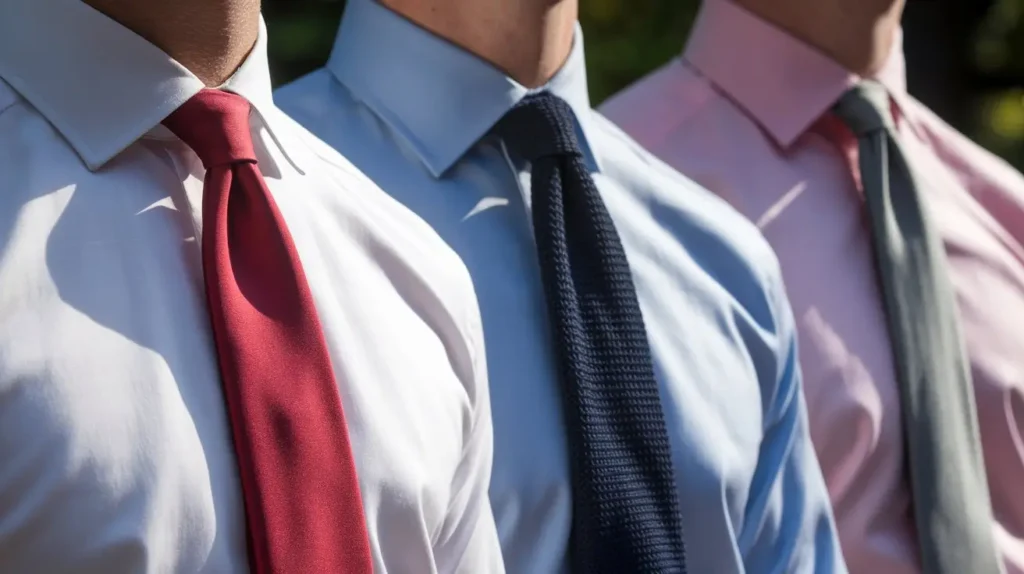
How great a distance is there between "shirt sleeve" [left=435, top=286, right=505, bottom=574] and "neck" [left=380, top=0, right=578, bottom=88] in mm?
362

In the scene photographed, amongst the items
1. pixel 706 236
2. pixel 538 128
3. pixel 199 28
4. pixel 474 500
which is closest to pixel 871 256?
pixel 706 236

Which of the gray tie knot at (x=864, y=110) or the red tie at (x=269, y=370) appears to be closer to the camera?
the red tie at (x=269, y=370)

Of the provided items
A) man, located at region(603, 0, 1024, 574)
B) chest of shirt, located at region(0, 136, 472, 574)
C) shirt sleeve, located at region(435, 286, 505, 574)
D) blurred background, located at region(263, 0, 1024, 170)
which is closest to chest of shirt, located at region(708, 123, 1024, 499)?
man, located at region(603, 0, 1024, 574)

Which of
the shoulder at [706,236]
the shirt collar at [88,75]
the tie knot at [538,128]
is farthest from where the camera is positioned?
the shoulder at [706,236]

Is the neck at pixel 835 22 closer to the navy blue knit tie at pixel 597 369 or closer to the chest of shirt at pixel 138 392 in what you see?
the navy blue knit tie at pixel 597 369

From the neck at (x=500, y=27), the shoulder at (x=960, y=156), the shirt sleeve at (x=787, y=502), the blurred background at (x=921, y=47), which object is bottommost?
the blurred background at (x=921, y=47)

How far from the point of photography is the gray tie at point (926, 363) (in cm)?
165

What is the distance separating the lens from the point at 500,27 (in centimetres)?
150

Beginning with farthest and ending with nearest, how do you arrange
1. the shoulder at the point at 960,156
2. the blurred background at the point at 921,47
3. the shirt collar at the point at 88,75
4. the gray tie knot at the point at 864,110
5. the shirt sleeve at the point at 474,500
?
the blurred background at the point at 921,47
the shoulder at the point at 960,156
the gray tie knot at the point at 864,110
the shirt sleeve at the point at 474,500
the shirt collar at the point at 88,75

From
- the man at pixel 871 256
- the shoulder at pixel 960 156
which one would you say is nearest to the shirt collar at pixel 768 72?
the man at pixel 871 256

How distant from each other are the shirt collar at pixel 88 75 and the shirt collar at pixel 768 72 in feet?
3.08

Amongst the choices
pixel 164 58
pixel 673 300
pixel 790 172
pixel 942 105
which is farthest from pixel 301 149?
pixel 942 105

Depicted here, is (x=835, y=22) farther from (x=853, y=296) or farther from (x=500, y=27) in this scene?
(x=500, y=27)

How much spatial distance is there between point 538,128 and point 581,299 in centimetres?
19
